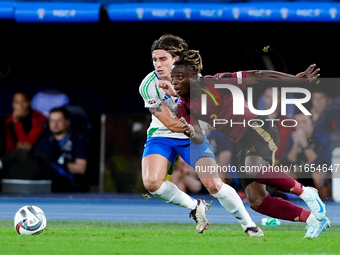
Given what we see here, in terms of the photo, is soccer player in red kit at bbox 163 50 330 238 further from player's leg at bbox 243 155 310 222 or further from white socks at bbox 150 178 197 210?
white socks at bbox 150 178 197 210

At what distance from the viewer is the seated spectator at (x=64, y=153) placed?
1124 cm

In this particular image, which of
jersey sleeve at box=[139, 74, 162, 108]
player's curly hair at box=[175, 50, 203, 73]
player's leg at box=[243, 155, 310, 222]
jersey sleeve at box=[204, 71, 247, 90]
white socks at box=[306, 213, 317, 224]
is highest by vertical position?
player's curly hair at box=[175, 50, 203, 73]

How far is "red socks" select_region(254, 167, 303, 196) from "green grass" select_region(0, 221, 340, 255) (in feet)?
1.47

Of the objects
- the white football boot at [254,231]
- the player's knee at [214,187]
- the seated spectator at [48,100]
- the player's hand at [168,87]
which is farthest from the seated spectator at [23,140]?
the white football boot at [254,231]

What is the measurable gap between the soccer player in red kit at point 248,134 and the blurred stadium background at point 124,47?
476cm

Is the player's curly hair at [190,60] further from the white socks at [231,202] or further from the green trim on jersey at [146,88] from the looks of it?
the white socks at [231,202]

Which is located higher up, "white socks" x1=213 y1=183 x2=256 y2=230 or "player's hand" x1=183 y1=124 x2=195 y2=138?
"player's hand" x1=183 y1=124 x2=195 y2=138

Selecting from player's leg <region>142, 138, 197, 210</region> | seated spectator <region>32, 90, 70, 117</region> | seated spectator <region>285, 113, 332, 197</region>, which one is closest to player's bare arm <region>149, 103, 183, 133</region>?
player's leg <region>142, 138, 197, 210</region>

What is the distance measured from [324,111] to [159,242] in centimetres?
626

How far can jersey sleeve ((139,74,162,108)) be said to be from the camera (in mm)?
6047

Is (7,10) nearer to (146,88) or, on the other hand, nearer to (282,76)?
(146,88)

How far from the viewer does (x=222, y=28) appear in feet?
36.4

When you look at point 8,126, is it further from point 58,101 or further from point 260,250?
point 260,250

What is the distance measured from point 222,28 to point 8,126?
431cm
